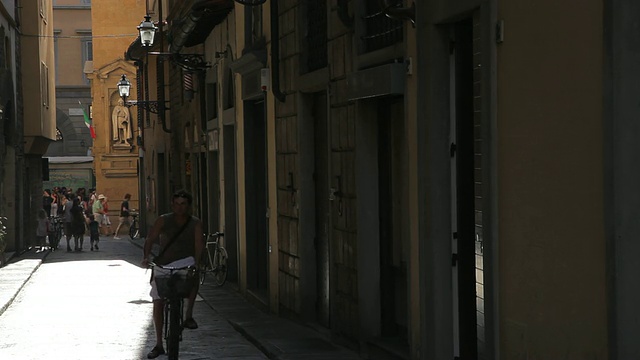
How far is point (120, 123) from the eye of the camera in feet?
173

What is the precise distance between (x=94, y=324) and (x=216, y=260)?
6454 mm

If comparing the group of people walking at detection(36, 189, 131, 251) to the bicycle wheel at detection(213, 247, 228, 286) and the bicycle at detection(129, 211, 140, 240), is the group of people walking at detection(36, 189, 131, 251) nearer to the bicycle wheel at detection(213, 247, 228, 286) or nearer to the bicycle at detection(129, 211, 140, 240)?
the bicycle at detection(129, 211, 140, 240)

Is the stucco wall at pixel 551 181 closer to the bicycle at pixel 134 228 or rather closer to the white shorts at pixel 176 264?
the white shorts at pixel 176 264

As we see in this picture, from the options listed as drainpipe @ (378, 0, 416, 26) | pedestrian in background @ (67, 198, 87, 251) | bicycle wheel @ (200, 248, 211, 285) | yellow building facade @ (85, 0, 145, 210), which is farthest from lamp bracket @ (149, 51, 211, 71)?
yellow building facade @ (85, 0, 145, 210)

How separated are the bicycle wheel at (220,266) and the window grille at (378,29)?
10293 mm

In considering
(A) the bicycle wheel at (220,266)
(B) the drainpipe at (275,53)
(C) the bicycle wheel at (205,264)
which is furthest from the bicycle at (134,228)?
(B) the drainpipe at (275,53)

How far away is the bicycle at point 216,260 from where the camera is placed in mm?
21891

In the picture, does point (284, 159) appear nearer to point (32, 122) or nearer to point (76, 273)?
point (76, 273)

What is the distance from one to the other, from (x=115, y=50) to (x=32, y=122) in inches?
636

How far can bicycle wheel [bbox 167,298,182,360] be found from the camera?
11.9 meters

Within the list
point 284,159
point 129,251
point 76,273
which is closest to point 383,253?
point 284,159

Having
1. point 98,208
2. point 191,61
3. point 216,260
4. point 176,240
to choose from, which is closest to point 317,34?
point 176,240

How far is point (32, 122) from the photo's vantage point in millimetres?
37125

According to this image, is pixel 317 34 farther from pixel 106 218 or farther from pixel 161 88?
pixel 106 218
